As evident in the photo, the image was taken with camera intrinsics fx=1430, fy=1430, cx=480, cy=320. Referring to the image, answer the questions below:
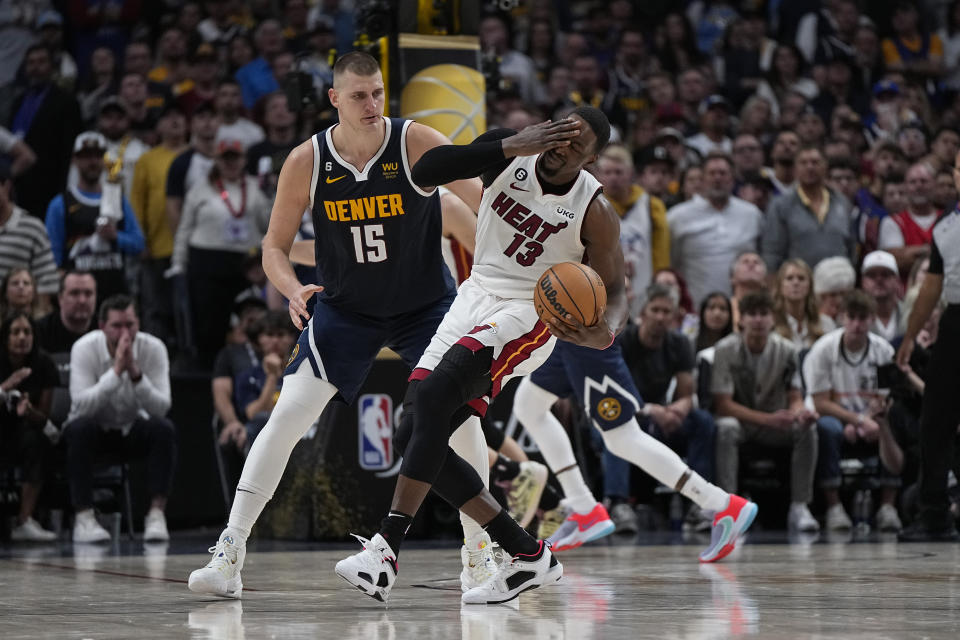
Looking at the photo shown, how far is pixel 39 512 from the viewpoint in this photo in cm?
1020

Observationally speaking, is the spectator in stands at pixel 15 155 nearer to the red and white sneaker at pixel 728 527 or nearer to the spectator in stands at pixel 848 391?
the spectator in stands at pixel 848 391

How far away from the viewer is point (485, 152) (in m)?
5.36

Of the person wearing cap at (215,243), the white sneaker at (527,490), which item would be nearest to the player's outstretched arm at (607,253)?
the white sneaker at (527,490)

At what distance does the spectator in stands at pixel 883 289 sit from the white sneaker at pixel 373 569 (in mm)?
6873

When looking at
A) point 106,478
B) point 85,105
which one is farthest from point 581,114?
point 85,105

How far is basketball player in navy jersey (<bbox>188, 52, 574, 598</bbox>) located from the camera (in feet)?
18.6

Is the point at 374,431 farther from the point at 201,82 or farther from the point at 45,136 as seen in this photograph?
the point at 201,82

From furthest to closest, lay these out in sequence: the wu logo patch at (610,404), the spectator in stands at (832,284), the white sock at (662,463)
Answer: the spectator in stands at (832,284) < the wu logo patch at (610,404) < the white sock at (662,463)

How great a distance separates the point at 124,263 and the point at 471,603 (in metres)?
6.87

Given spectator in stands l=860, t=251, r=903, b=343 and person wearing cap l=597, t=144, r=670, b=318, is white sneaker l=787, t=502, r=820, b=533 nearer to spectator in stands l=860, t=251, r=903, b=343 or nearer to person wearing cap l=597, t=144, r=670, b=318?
spectator in stands l=860, t=251, r=903, b=343

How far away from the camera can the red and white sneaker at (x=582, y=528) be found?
26.1 feet

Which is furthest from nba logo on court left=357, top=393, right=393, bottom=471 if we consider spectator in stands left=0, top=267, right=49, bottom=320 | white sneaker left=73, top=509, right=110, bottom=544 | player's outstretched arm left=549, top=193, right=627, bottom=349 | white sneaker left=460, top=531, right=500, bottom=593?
player's outstretched arm left=549, top=193, right=627, bottom=349

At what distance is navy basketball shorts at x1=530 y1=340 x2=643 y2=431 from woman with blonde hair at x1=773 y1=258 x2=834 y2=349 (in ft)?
11.2

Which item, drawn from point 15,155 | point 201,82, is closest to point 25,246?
point 15,155
